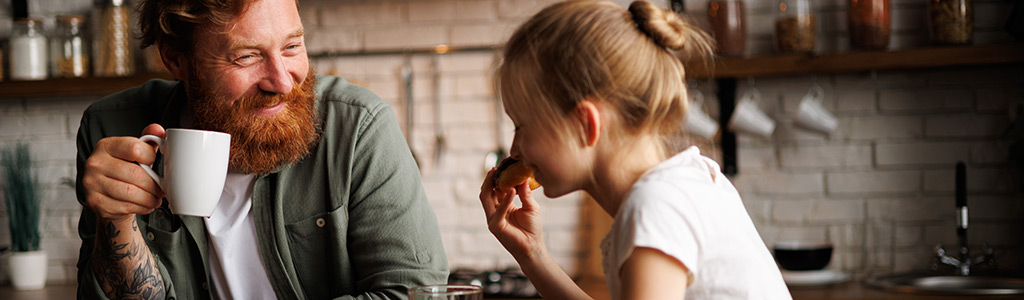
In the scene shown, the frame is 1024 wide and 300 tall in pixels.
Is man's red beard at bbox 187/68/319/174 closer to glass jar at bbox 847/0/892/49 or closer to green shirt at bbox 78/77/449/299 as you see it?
green shirt at bbox 78/77/449/299

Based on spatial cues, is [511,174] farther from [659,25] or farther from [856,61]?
[856,61]

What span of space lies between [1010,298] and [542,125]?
1678 millimetres

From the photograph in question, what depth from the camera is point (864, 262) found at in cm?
268

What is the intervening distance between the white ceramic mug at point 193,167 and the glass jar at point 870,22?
190 centimetres

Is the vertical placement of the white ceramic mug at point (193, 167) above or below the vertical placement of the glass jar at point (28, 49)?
below

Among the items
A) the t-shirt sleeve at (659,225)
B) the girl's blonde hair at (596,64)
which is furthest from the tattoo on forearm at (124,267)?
the t-shirt sleeve at (659,225)

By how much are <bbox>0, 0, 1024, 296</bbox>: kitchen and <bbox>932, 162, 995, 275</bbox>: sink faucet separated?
119 mm

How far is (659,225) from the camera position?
92 centimetres

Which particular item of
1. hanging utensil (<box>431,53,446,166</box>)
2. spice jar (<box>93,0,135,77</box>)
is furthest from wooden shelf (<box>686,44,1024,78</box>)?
spice jar (<box>93,0,135,77</box>)

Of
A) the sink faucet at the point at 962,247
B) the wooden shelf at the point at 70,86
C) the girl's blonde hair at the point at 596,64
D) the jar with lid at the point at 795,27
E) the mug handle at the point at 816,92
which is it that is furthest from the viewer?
the wooden shelf at the point at 70,86

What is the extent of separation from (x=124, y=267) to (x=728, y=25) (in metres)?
1.76

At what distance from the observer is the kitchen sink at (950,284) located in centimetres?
225

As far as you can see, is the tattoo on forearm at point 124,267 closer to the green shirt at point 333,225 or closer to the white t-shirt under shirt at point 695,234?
the green shirt at point 333,225

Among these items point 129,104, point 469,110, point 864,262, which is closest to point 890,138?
point 864,262
